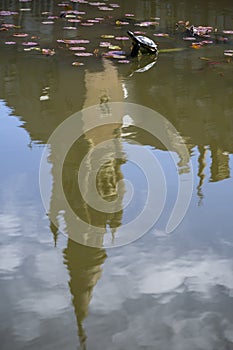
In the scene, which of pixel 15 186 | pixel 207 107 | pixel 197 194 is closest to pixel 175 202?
pixel 197 194

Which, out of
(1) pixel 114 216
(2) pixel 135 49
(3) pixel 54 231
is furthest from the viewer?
(2) pixel 135 49

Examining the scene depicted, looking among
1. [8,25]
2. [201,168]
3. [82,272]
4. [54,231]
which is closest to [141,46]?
[8,25]

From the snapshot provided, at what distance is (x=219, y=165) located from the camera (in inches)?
155

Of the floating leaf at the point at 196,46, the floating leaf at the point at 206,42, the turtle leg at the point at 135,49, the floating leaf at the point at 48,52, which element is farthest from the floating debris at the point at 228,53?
the floating leaf at the point at 48,52

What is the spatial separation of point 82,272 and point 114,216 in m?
0.58

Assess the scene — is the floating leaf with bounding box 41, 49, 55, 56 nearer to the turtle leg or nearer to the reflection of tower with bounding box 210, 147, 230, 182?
the turtle leg

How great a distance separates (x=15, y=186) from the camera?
353cm

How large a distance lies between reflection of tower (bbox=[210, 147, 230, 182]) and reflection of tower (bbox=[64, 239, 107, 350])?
3.68ft

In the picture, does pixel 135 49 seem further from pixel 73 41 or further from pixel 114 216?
pixel 114 216

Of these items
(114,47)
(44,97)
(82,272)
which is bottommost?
(82,272)

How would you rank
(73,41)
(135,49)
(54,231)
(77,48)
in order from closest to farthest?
(54,231) → (135,49) → (77,48) → (73,41)

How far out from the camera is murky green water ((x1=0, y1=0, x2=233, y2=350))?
240 centimetres

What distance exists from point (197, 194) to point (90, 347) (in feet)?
4.87

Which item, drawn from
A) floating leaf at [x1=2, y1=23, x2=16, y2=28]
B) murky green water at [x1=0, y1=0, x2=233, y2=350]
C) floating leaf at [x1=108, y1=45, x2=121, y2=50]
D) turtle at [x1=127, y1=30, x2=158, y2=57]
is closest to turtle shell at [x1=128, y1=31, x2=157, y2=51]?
turtle at [x1=127, y1=30, x2=158, y2=57]
